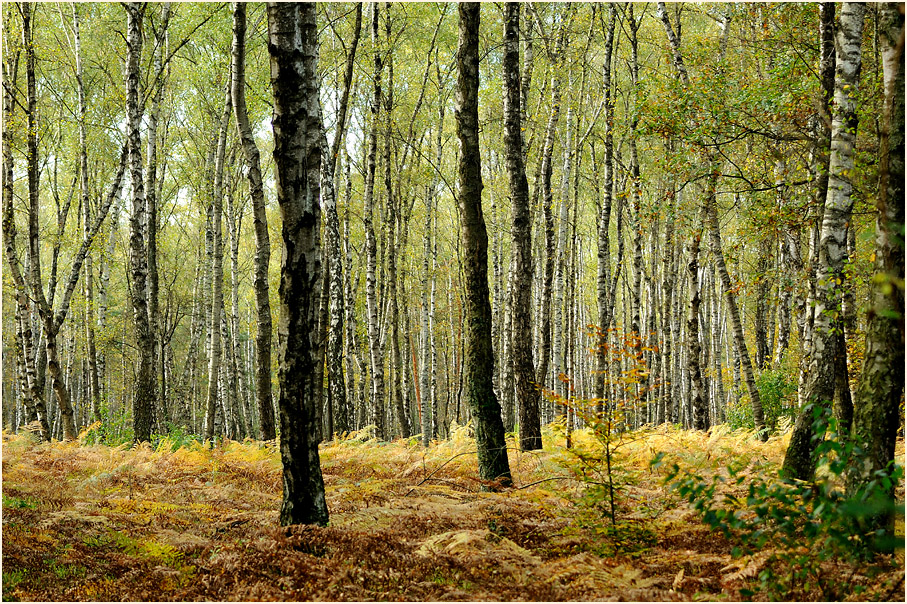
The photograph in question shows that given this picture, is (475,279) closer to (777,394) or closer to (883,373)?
(883,373)

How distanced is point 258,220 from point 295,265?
185 inches

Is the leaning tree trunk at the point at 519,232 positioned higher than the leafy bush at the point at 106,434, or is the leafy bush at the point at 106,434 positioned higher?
the leaning tree trunk at the point at 519,232

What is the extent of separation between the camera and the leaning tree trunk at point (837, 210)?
4.89m

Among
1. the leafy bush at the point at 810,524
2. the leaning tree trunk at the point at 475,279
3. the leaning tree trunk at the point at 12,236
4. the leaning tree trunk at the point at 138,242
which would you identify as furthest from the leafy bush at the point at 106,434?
the leafy bush at the point at 810,524

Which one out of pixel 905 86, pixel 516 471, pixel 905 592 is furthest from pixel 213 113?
pixel 905 592

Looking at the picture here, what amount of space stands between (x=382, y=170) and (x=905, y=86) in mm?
14660

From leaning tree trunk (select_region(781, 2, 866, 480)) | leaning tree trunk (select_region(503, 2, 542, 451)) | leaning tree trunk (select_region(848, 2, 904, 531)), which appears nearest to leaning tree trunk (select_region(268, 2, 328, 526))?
leaning tree trunk (select_region(503, 2, 542, 451))

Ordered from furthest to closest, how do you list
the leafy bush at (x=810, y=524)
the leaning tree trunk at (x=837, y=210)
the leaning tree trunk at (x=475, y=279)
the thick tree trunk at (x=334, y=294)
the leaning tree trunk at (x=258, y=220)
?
the thick tree trunk at (x=334, y=294), the leaning tree trunk at (x=258, y=220), the leaning tree trunk at (x=475, y=279), the leaning tree trunk at (x=837, y=210), the leafy bush at (x=810, y=524)

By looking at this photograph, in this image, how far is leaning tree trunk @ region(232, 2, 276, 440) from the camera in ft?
25.5

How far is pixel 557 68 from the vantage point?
9336 mm

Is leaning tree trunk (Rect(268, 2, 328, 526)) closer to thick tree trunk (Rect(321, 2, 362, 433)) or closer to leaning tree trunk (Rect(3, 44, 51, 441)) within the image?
thick tree trunk (Rect(321, 2, 362, 433))

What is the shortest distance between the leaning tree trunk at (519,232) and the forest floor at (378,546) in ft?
4.13

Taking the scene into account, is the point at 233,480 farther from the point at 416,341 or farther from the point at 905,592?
the point at 416,341

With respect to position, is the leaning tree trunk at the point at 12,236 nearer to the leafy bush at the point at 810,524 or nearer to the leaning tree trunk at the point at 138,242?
the leaning tree trunk at the point at 138,242
